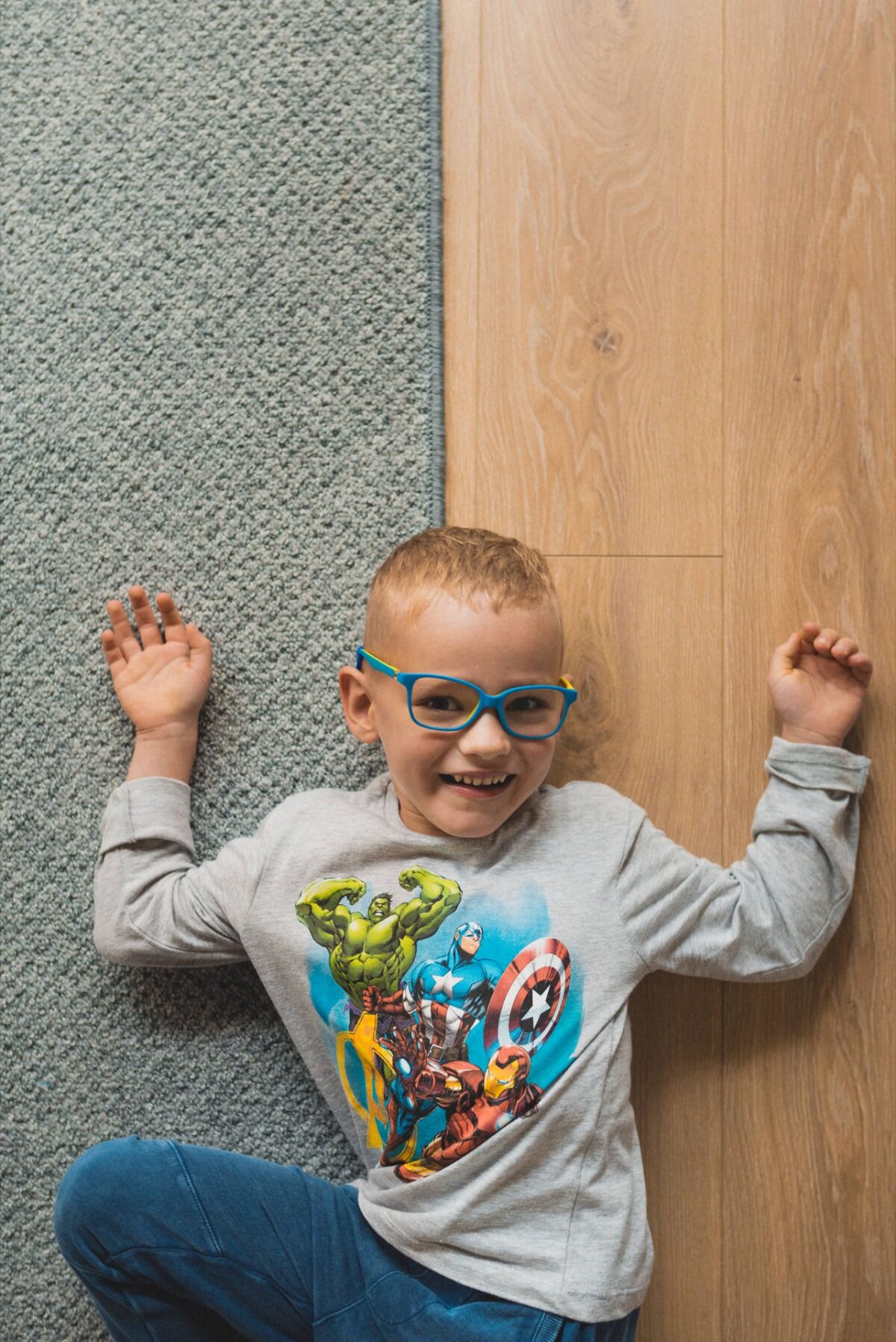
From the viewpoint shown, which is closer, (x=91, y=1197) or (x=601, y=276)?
(x=91, y=1197)

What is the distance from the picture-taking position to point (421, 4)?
1.00 m

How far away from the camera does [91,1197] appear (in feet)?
2.85

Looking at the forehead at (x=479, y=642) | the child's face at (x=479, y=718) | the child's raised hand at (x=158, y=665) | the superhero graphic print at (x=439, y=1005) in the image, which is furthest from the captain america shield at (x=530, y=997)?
the child's raised hand at (x=158, y=665)

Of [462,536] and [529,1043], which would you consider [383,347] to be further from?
[529,1043]

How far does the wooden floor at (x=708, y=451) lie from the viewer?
947 millimetres

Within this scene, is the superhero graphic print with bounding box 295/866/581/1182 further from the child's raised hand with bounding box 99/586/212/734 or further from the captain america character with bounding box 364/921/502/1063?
the child's raised hand with bounding box 99/586/212/734

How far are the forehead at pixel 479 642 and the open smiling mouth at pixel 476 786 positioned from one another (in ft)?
0.26

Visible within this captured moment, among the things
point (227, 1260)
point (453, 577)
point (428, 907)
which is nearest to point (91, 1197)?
point (227, 1260)

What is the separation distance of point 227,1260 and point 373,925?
0.92 feet

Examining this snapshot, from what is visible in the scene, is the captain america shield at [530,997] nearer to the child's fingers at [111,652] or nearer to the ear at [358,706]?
the ear at [358,706]

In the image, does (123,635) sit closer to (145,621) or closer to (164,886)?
(145,621)

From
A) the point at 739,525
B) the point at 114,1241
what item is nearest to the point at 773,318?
the point at 739,525

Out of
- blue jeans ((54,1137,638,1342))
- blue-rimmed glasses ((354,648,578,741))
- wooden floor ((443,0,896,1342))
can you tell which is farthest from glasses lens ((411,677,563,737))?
blue jeans ((54,1137,638,1342))

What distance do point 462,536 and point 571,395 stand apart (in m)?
0.20
